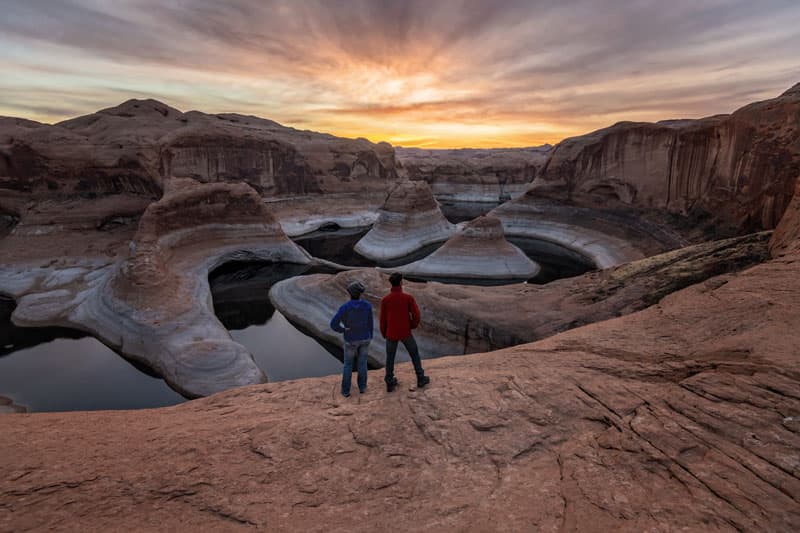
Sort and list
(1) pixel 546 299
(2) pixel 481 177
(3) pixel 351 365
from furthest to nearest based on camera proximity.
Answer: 1. (2) pixel 481 177
2. (1) pixel 546 299
3. (3) pixel 351 365

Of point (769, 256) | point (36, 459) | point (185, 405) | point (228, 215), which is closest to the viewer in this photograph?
point (36, 459)

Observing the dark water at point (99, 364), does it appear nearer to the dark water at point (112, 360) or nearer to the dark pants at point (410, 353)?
the dark water at point (112, 360)


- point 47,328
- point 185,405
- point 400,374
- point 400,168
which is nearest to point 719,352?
point 400,374

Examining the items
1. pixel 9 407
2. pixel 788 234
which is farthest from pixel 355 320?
pixel 9 407

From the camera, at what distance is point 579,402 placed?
13.9 ft

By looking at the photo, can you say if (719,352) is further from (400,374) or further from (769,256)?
(769,256)

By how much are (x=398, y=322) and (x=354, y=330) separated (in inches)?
25.8

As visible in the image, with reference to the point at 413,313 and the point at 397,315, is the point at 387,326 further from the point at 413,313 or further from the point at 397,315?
the point at 413,313

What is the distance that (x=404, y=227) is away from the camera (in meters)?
26.7

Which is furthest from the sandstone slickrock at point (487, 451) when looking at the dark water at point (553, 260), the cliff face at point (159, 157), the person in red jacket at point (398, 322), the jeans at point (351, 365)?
the cliff face at point (159, 157)

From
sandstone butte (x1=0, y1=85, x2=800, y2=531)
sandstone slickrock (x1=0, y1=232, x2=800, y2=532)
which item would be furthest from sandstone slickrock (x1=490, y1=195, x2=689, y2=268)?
sandstone slickrock (x1=0, y1=232, x2=800, y2=532)

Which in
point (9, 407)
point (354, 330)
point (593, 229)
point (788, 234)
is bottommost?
point (9, 407)

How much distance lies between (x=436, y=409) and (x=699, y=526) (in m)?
2.51

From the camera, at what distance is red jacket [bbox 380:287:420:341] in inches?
202
